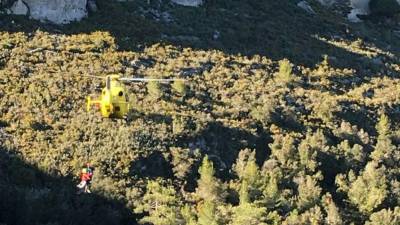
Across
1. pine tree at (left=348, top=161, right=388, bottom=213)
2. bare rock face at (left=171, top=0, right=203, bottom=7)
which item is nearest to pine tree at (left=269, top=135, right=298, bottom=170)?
pine tree at (left=348, top=161, right=388, bottom=213)

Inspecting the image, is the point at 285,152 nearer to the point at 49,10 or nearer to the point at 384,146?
the point at 384,146

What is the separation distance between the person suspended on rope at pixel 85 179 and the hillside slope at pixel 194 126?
14.9 inches

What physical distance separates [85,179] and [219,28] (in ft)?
83.6

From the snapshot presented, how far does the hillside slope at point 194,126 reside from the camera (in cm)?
2889

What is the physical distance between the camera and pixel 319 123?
38.3m

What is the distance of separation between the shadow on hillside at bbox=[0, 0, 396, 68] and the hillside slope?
0.15 m

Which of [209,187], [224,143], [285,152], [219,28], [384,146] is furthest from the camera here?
[219,28]

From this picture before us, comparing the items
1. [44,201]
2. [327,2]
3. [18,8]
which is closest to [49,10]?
[18,8]

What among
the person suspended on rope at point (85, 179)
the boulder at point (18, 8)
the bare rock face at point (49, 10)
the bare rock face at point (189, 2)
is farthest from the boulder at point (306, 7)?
the person suspended on rope at point (85, 179)

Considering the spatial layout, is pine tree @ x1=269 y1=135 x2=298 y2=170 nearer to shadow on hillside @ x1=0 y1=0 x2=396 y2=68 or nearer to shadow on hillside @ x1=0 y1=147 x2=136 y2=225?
shadow on hillside @ x1=0 y1=147 x2=136 y2=225

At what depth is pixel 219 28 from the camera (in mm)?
49906

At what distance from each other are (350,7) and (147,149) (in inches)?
1466

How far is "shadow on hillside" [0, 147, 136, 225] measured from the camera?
26.5 metres

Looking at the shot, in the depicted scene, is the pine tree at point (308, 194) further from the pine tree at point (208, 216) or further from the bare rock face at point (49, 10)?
the bare rock face at point (49, 10)
